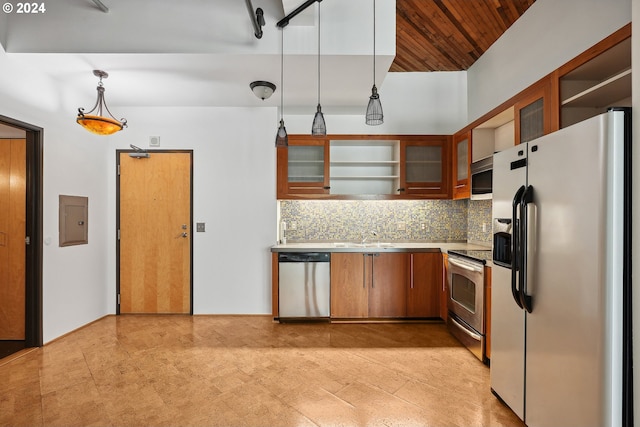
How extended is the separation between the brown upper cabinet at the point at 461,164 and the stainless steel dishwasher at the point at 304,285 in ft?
5.79

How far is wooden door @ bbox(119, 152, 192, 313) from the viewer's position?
4082 mm

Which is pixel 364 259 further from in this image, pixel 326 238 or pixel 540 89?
pixel 540 89

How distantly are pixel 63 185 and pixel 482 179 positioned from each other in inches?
176

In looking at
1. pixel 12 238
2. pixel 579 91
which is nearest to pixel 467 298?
pixel 579 91

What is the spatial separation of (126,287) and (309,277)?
2.41 m

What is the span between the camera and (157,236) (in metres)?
4.09

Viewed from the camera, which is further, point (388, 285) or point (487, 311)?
point (388, 285)

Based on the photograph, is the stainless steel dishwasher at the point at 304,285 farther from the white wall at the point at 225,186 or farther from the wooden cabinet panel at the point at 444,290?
the wooden cabinet panel at the point at 444,290

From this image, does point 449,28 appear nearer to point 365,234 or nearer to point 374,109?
point 374,109

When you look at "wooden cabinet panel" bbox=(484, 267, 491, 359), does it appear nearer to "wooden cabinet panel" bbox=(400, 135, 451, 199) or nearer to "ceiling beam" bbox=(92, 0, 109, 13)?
"wooden cabinet panel" bbox=(400, 135, 451, 199)

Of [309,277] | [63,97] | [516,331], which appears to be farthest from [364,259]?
[63,97]

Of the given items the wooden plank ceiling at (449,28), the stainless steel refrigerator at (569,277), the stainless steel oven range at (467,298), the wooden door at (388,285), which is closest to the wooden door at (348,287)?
the wooden door at (388,285)

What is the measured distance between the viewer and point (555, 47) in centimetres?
243

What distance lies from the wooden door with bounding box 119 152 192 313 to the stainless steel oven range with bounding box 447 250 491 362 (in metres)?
3.17
